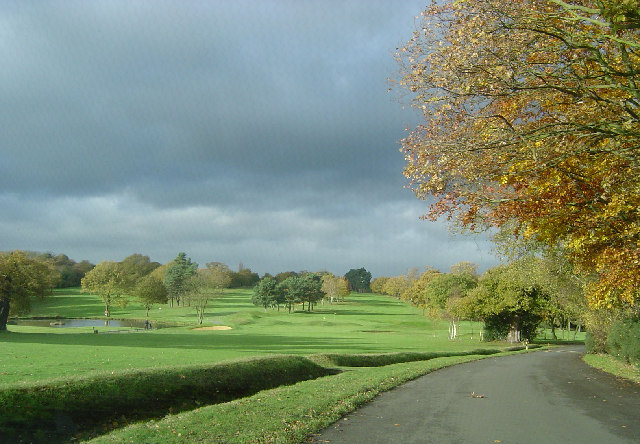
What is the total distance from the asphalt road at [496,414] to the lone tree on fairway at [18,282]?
5395 centimetres

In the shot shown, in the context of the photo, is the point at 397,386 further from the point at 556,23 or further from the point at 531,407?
the point at 556,23

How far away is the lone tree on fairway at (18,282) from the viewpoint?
186 ft

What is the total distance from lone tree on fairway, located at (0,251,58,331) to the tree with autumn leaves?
5737cm

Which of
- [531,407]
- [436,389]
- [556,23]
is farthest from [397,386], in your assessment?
[556,23]

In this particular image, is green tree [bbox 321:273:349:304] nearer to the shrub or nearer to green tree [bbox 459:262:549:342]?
green tree [bbox 459:262:549:342]

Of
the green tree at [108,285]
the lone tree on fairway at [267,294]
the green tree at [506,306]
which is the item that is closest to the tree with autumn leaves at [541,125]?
the green tree at [506,306]

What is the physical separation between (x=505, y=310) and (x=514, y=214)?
46.5 meters

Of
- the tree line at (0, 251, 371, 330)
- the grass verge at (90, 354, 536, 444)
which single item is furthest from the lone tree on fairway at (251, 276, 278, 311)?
the grass verge at (90, 354, 536, 444)

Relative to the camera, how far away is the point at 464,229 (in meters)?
16.4

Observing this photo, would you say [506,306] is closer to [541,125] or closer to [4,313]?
[541,125]

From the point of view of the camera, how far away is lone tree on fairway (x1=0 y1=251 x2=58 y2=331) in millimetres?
56562

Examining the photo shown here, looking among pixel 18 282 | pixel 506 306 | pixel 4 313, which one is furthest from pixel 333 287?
pixel 4 313

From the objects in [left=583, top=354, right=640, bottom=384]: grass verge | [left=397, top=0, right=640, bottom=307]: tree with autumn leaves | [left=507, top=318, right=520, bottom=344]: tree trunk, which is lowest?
[left=507, top=318, right=520, bottom=344]: tree trunk

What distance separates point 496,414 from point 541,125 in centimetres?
738
